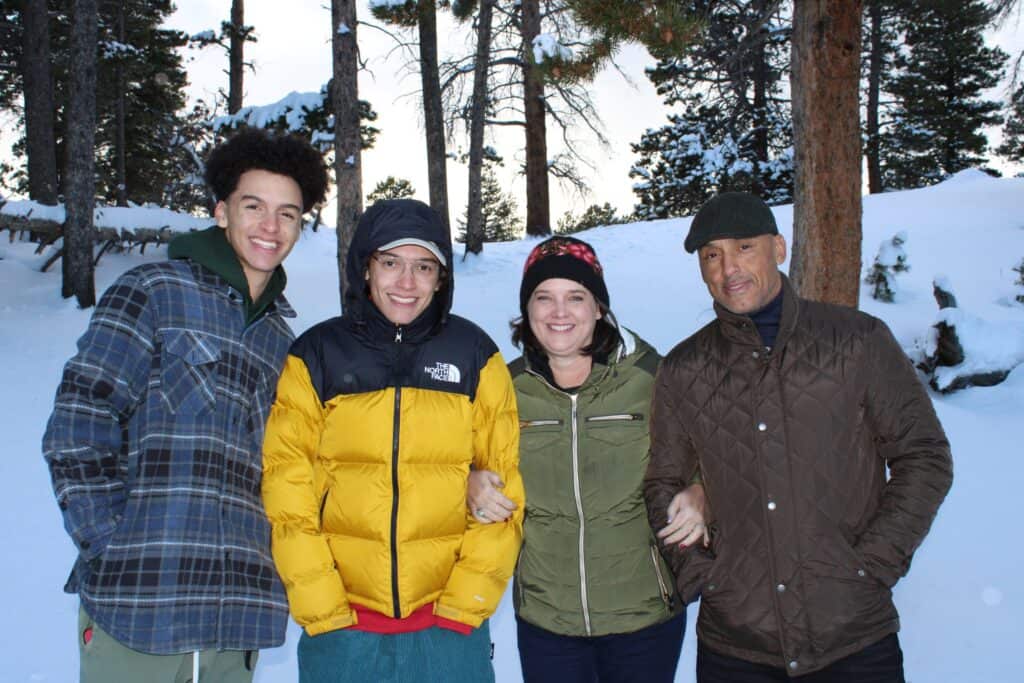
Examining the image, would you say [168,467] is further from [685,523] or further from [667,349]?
[667,349]

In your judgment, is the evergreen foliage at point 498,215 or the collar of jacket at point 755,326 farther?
the evergreen foliage at point 498,215

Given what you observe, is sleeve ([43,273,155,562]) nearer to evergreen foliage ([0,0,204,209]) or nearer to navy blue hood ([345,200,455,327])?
navy blue hood ([345,200,455,327])

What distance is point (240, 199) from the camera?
2.49 metres

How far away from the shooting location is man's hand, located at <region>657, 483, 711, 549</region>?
235 centimetres

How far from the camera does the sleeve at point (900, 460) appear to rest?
2127mm

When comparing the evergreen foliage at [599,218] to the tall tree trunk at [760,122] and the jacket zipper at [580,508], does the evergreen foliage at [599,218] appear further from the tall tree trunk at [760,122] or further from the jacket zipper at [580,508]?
the jacket zipper at [580,508]

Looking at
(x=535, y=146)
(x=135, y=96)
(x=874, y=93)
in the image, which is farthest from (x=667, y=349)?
(x=874, y=93)

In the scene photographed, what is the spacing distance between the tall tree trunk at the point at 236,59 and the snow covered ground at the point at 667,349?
158 inches

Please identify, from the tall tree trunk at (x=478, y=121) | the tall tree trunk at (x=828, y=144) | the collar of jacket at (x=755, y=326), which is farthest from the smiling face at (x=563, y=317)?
the tall tree trunk at (x=478, y=121)

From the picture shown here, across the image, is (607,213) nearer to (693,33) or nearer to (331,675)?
(693,33)

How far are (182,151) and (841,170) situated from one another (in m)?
19.7

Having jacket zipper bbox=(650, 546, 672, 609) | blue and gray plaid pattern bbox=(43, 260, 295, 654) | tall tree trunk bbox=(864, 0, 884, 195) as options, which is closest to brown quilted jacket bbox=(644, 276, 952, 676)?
jacket zipper bbox=(650, 546, 672, 609)

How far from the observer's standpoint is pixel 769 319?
240cm

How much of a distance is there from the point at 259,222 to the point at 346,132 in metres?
7.48
